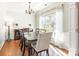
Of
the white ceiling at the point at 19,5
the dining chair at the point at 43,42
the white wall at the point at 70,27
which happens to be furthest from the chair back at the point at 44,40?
the white ceiling at the point at 19,5

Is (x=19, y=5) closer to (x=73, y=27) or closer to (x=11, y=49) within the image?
(x=11, y=49)

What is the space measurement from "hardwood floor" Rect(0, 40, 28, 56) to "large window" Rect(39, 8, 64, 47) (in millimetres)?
388

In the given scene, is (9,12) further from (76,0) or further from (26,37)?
(76,0)

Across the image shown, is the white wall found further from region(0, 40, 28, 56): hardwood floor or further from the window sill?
region(0, 40, 28, 56): hardwood floor

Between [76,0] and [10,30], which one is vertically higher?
[76,0]

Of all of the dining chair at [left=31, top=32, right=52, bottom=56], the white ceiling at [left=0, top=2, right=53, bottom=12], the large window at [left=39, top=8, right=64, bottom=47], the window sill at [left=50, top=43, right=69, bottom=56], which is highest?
the white ceiling at [left=0, top=2, right=53, bottom=12]

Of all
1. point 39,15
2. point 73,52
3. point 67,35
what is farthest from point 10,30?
point 73,52

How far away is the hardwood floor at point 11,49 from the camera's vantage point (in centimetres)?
144

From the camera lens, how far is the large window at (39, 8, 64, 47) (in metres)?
1.50

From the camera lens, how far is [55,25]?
152 centimetres

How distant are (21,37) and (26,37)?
64mm

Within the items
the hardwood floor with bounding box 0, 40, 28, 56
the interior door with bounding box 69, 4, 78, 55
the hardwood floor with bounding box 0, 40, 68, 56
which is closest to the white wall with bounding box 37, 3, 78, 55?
the interior door with bounding box 69, 4, 78, 55

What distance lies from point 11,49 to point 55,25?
0.62 m

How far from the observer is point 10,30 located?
→ 1.48 metres
